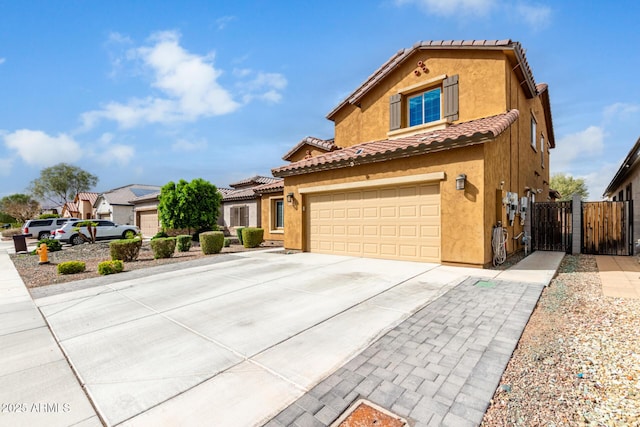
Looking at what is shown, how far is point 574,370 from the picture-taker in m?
2.84

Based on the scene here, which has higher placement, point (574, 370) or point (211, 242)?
point (211, 242)

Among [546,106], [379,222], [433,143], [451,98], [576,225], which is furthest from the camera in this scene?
[546,106]

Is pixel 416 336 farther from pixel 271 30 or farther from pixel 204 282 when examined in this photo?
pixel 271 30

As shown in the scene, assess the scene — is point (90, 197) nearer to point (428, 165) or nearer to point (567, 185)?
point (428, 165)

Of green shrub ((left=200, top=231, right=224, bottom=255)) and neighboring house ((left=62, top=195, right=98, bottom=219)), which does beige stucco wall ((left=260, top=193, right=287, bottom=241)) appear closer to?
green shrub ((left=200, top=231, right=224, bottom=255))

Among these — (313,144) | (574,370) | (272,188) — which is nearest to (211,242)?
(272,188)

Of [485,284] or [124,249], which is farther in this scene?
[124,249]

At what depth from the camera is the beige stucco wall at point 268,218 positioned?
17156mm

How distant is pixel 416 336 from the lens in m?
3.59

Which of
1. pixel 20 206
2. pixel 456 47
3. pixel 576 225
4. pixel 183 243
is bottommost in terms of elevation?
pixel 183 243

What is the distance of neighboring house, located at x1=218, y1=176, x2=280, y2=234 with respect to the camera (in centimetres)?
1962

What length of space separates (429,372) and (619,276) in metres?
7.21

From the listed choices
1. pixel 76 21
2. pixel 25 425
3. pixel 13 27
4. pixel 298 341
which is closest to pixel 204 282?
pixel 298 341

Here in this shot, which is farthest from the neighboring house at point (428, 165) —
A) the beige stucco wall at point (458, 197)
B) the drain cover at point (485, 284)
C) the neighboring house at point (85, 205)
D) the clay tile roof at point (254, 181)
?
the neighboring house at point (85, 205)
